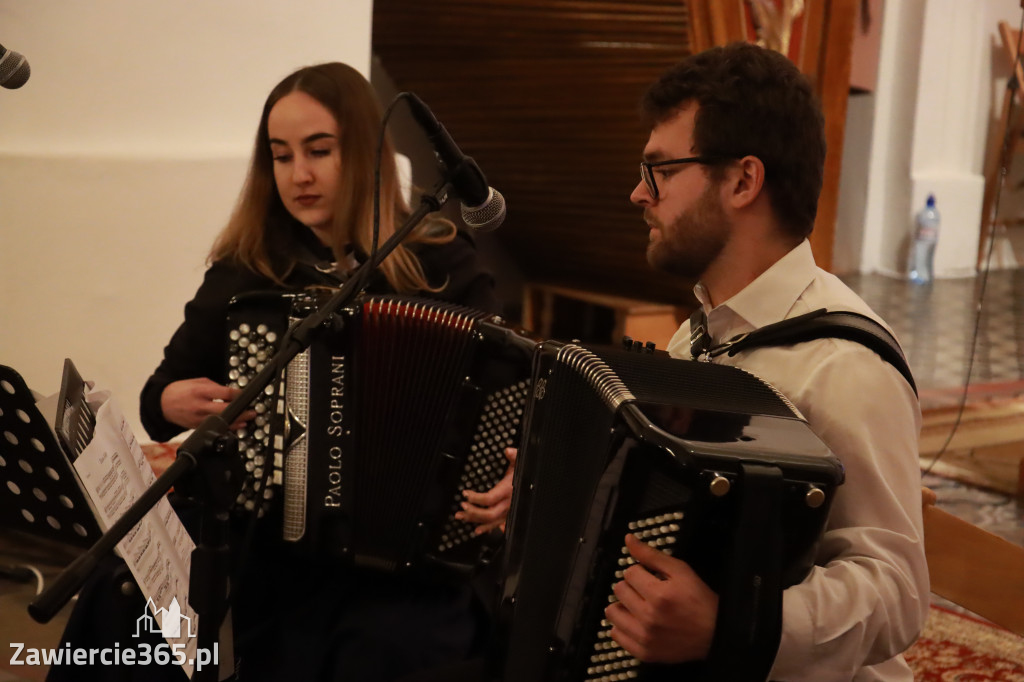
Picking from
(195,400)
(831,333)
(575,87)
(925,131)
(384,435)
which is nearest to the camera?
(831,333)

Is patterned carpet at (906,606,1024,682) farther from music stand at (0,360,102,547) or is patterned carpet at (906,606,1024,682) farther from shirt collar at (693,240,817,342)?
music stand at (0,360,102,547)

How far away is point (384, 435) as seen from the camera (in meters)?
1.81

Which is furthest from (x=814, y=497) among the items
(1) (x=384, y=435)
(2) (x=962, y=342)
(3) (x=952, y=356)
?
(2) (x=962, y=342)

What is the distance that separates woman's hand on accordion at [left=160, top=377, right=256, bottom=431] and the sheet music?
0.52 meters

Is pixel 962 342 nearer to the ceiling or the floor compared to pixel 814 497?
nearer to the floor

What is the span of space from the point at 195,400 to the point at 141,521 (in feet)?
2.28

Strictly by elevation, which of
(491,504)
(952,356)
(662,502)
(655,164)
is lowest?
(952,356)

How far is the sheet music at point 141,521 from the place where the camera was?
1.26 m

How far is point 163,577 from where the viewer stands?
1.35m

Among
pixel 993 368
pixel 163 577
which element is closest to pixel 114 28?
pixel 163 577

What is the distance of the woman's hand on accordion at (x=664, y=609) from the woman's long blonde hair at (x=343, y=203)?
1.13 m

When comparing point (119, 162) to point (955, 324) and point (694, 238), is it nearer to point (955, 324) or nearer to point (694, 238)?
point (694, 238)

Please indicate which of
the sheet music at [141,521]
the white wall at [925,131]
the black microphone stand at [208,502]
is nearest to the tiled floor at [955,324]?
the white wall at [925,131]

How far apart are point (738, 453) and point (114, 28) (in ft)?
9.80
